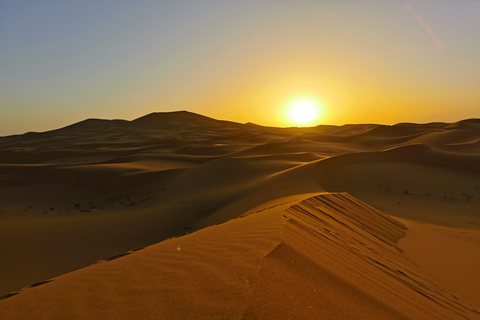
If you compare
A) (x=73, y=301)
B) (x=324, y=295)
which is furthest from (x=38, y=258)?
(x=324, y=295)

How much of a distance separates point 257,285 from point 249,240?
1.26 metres

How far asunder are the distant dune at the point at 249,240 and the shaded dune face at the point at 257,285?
1 centimetres

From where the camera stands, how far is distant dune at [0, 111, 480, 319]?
2.31m

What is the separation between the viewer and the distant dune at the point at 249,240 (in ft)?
7.58

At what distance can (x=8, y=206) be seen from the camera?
12961 mm

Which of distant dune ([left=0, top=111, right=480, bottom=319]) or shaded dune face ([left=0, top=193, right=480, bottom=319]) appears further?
distant dune ([left=0, top=111, right=480, bottom=319])

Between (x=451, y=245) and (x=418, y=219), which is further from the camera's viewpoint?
(x=418, y=219)

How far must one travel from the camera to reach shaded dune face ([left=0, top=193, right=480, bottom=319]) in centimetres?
208

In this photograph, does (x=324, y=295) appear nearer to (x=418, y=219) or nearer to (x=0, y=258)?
(x=0, y=258)

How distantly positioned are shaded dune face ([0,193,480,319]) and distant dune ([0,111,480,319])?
15mm

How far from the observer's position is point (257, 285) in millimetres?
2199

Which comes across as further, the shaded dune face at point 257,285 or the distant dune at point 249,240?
the distant dune at point 249,240

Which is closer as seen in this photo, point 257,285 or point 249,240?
point 257,285

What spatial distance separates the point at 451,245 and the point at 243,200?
5555 mm
